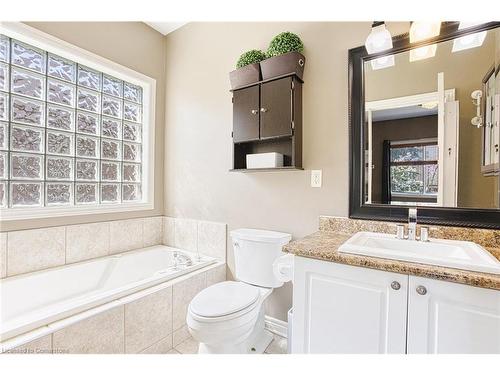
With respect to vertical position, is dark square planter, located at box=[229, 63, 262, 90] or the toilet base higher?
dark square planter, located at box=[229, 63, 262, 90]

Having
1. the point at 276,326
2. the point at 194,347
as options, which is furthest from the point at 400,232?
the point at 194,347

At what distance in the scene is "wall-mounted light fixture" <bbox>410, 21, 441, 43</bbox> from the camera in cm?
133

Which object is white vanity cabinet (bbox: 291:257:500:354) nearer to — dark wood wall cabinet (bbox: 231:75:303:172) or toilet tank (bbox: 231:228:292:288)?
toilet tank (bbox: 231:228:292:288)

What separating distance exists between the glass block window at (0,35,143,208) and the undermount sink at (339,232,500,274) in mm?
2091

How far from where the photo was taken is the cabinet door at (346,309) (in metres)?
0.96

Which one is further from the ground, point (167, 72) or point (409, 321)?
point (167, 72)

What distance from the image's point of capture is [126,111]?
240 centimetres

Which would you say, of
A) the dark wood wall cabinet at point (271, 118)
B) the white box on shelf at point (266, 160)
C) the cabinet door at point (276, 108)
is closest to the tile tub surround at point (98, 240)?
the white box on shelf at point (266, 160)

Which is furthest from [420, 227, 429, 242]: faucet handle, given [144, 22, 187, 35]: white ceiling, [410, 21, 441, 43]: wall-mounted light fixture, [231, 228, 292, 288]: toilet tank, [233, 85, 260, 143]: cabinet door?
[144, 22, 187, 35]: white ceiling

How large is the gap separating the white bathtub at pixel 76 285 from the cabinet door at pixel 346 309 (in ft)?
3.40

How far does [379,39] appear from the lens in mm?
1422

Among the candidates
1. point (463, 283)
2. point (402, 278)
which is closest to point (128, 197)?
point (402, 278)
